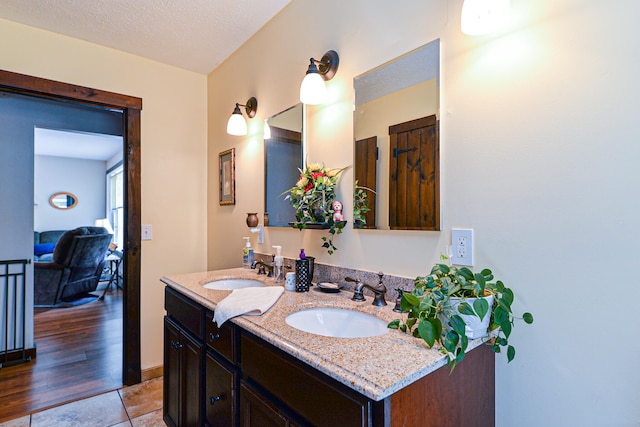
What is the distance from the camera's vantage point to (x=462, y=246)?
1121 mm

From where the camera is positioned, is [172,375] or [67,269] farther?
[67,269]

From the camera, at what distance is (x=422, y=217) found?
4.06 ft

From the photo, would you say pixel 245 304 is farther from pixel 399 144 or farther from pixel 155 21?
pixel 155 21

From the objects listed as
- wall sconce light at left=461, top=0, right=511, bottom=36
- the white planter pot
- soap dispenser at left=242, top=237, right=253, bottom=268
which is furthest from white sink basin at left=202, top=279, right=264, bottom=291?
wall sconce light at left=461, top=0, right=511, bottom=36

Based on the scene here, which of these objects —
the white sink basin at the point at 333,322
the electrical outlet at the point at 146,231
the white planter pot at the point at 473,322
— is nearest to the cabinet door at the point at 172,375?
the white sink basin at the point at 333,322

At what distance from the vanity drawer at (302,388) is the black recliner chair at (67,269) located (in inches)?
179

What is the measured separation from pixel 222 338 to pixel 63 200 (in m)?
7.68

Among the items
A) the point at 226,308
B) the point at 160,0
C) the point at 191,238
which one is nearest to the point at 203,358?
the point at 226,308

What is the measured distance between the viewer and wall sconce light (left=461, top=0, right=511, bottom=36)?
98 centimetres

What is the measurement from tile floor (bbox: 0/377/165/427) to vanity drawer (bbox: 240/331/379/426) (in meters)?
1.34

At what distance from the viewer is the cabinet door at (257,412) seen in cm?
95

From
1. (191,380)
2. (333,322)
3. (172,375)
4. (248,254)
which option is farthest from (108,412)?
(333,322)

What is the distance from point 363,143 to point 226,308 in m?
0.88

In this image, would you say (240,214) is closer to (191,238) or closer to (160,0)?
(191,238)
